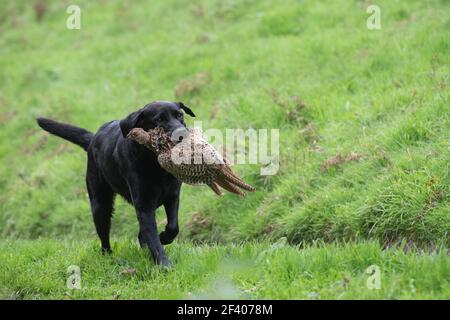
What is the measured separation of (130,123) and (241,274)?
5.55 ft

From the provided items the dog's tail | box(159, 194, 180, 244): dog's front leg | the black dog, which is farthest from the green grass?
the dog's tail

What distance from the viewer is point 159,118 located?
598 cm

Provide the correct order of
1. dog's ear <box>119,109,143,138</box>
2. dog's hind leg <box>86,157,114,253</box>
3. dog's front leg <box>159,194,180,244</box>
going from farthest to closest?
dog's hind leg <box>86,157,114,253</box> → dog's front leg <box>159,194,180,244</box> → dog's ear <box>119,109,143,138</box>

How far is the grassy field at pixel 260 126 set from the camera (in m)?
5.62

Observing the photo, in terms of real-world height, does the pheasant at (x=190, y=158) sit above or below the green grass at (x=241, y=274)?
above

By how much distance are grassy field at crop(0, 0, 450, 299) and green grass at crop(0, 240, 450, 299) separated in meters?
0.02

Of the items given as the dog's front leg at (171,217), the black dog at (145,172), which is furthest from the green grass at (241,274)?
the black dog at (145,172)

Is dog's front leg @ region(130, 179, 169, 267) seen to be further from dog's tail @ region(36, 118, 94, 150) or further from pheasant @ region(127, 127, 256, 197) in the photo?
dog's tail @ region(36, 118, 94, 150)

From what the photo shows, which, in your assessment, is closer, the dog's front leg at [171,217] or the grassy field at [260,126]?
the grassy field at [260,126]

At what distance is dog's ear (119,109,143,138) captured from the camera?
20.0 feet

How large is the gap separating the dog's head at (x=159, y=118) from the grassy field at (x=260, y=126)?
1153mm

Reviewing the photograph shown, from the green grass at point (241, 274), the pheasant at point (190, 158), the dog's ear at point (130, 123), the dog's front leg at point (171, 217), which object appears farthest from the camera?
the dog's front leg at point (171, 217)

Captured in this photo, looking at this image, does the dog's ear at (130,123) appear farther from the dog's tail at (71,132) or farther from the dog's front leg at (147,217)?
the dog's tail at (71,132)
